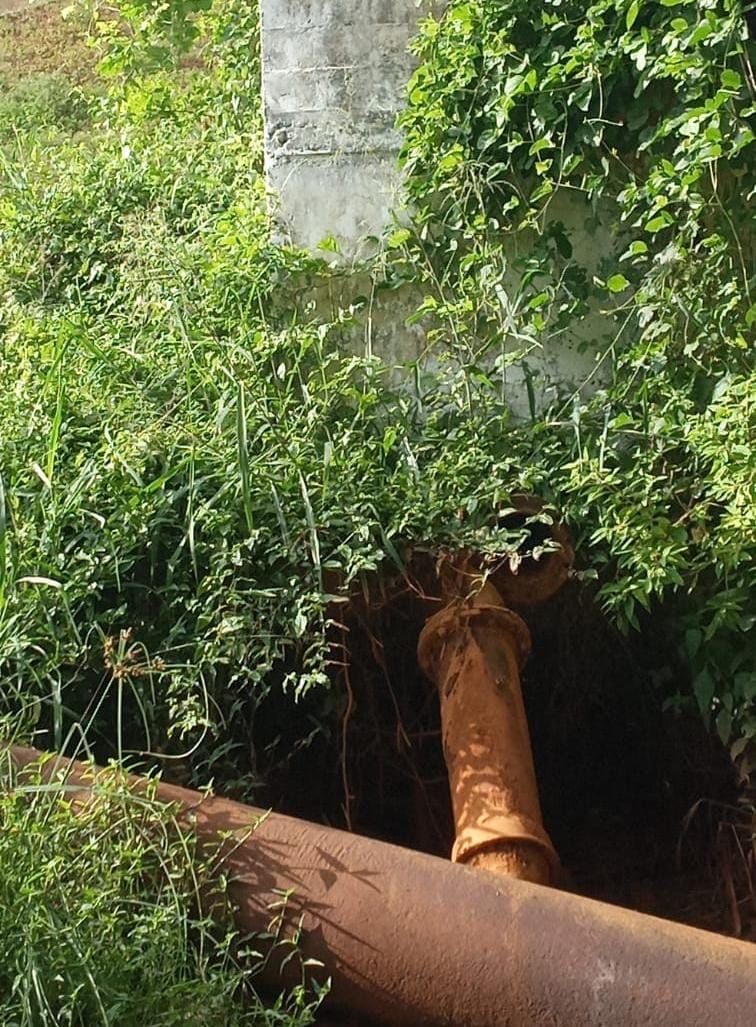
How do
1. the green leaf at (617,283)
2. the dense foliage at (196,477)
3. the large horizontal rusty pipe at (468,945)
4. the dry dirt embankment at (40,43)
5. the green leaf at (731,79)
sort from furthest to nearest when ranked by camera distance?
the dry dirt embankment at (40,43) < the green leaf at (617,283) < the green leaf at (731,79) < the dense foliage at (196,477) < the large horizontal rusty pipe at (468,945)

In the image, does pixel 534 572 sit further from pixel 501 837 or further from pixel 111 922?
pixel 111 922

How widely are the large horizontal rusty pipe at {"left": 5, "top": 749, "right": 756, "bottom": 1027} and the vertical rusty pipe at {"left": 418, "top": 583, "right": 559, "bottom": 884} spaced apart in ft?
1.10

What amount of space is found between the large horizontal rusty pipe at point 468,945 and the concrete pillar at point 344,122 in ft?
8.01

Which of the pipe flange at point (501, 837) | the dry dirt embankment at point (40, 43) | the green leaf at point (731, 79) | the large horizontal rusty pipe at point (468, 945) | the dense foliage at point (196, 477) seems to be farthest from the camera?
the dry dirt embankment at point (40, 43)

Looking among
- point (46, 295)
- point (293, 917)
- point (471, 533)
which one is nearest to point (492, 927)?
point (293, 917)

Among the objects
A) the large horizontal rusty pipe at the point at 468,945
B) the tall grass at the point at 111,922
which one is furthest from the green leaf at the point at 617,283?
the tall grass at the point at 111,922

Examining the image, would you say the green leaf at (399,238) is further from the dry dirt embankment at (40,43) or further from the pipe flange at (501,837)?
the dry dirt embankment at (40,43)

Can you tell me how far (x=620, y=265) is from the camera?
398 centimetres

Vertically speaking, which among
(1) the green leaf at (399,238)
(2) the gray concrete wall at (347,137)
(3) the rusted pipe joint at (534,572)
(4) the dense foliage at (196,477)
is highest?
→ (2) the gray concrete wall at (347,137)

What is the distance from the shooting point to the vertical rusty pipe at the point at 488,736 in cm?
282

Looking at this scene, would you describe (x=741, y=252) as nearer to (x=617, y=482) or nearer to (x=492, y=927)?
(x=617, y=482)

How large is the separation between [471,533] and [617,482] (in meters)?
0.46

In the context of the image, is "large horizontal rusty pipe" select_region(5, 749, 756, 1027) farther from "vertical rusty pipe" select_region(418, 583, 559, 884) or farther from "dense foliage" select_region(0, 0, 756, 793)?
"dense foliage" select_region(0, 0, 756, 793)

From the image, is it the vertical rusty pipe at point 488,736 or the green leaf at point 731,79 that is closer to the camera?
the vertical rusty pipe at point 488,736
